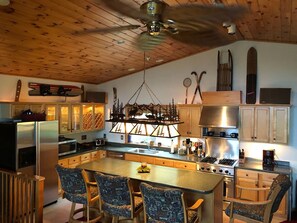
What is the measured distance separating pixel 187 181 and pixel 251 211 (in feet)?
3.29

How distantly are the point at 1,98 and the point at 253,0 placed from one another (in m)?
4.80

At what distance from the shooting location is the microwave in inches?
219

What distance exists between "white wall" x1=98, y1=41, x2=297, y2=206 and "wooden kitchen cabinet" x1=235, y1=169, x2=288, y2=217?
2.13ft

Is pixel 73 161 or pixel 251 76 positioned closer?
pixel 251 76

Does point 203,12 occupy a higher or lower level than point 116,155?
higher

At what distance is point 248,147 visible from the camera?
528 centimetres

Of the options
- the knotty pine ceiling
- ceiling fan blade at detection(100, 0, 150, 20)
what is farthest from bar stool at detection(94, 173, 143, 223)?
the knotty pine ceiling

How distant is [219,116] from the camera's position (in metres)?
5.29

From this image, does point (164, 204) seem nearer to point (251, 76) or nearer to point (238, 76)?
point (251, 76)

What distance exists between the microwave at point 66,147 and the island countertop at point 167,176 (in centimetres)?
142

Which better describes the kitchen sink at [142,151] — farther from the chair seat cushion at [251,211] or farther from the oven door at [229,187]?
the chair seat cushion at [251,211]

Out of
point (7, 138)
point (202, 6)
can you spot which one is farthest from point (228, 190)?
point (7, 138)

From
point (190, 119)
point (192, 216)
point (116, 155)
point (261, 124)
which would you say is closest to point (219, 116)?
Answer: point (190, 119)

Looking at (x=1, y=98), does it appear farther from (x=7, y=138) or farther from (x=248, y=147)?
(x=248, y=147)
